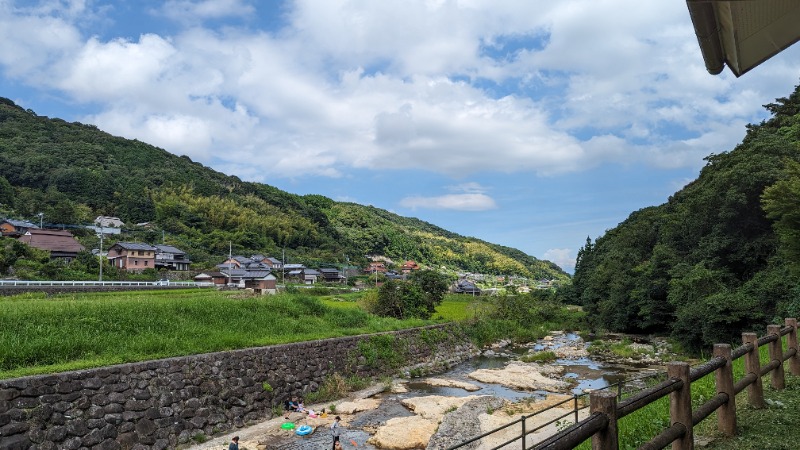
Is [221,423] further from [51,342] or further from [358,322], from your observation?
[358,322]

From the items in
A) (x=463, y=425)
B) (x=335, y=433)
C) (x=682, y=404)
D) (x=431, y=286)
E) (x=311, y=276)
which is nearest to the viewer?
(x=682, y=404)

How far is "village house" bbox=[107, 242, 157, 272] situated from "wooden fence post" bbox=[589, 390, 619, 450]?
5690cm

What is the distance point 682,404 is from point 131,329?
51.6ft

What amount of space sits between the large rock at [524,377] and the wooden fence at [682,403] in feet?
44.7

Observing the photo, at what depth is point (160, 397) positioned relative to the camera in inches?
497

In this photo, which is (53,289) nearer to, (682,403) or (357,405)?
(357,405)

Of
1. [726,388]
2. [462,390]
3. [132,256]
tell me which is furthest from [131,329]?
[132,256]

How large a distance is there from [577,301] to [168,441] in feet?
200

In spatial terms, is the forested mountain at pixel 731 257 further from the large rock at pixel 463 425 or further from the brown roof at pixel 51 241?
the brown roof at pixel 51 241

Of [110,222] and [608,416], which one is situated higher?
[110,222]

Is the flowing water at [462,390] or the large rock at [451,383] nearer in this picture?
the flowing water at [462,390]

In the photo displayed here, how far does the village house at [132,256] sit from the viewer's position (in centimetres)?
5259

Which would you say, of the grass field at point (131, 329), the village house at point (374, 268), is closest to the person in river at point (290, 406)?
the grass field at point (131, 329)

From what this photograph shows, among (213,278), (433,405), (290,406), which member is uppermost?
(213,278)
